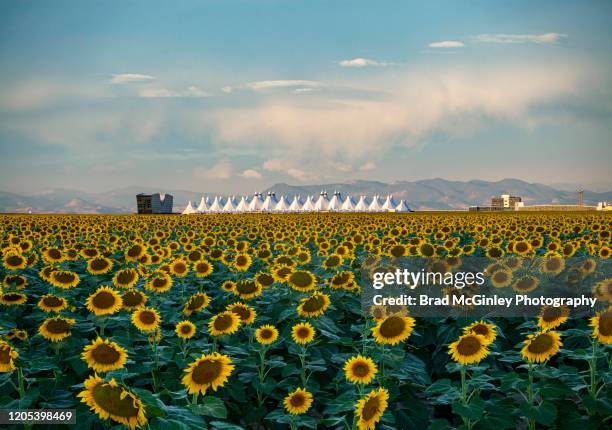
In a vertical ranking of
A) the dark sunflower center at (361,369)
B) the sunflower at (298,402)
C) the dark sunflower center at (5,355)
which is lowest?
the sunflower at (298,402)

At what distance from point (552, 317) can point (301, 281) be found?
135 inches

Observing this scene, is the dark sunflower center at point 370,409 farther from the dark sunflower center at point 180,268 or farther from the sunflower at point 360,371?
the dark sunflower center at point 180,268

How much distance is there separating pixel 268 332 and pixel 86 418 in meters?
2.08

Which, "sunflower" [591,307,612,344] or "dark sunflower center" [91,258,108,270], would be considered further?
"dark sunflower center" [91,258,108,270]

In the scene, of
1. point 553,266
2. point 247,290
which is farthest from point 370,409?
point 553,266

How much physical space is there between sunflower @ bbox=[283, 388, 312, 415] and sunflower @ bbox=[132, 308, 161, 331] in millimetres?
1732

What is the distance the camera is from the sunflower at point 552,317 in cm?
603

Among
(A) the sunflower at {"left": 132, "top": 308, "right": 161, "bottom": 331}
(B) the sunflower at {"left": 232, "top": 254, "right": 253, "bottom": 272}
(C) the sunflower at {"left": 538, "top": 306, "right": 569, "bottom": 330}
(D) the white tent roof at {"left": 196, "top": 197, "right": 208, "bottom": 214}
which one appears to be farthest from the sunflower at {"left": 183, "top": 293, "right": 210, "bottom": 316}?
(D) the white tent roof at {"left": 196, "top": 197, "right": 208, "bottom": 214}

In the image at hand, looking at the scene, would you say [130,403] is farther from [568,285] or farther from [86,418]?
[568,285]

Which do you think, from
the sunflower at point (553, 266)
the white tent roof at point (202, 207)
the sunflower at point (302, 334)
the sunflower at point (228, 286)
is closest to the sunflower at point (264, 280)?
the sunflower at point (228, 286)

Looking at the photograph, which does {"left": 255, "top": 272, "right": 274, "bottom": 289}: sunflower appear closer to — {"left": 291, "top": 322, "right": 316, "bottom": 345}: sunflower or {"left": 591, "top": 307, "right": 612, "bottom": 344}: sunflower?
{"left": 291, "top": 322, "right": 316, "bottom": 345}: sunflower

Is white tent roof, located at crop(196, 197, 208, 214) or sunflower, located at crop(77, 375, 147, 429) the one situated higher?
white tent roof, located at crop(196, 197, 208, 214)

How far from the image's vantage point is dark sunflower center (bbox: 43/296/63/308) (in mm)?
7051

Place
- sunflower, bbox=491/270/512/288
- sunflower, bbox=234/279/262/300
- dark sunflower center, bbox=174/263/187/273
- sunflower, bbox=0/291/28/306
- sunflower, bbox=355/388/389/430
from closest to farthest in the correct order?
sunflower, bbox=355/388/389/430 < sunflower, bbox=0/291/28/306 < sunflower, bbox=234/279/262/300 < sunflower, bbox=491/270/512/288 < dark sunflower center, bbox=174/263/187/273
